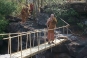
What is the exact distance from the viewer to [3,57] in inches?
412

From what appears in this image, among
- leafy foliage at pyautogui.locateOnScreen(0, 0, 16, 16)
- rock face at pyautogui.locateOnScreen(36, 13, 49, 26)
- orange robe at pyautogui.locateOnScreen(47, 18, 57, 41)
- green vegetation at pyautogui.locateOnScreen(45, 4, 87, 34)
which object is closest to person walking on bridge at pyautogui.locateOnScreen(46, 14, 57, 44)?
orange robe at pyautogui.locateOnScreen(47, 18, 57, 41)

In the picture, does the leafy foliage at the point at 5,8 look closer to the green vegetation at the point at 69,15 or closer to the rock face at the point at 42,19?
the rock face at the point at 42,19

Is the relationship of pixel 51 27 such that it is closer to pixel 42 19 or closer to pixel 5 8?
pixel 42 19

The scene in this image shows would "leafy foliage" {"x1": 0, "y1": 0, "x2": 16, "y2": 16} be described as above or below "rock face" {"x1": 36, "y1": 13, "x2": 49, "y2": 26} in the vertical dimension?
above

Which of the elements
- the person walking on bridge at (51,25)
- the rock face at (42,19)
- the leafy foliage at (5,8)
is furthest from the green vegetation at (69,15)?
the person walking on bridge at (51,25)

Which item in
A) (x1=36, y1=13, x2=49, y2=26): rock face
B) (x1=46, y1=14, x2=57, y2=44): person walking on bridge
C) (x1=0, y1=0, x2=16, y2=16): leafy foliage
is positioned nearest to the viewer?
(x1=46, y1=14, x2=57, y2=44): person walking on bridge

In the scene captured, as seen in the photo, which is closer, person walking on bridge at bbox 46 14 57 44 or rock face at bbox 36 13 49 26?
person walking on bridge at bbox 46 14 57 44

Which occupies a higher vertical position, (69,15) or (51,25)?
(51,25)

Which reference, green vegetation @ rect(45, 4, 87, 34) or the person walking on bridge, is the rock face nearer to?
green vegetation @ rect(45, 4, 87, 34)

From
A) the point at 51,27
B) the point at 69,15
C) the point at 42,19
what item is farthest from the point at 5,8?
→ the point at 51,27

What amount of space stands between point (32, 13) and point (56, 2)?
3740 millimetres

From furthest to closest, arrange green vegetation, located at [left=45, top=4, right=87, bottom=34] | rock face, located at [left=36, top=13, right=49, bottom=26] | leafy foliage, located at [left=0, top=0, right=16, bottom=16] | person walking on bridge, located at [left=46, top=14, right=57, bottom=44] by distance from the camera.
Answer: leafy foliage, located at [left=0, top=0, right=16, bottom=16], rock face, located at [left=36, top=13, right=49, bottom=26], green vegetation, located at [left=45, top=4, right=87, bottom=34], person walking on bridge, located at [left=46, top=14, right=57, bottom=44]

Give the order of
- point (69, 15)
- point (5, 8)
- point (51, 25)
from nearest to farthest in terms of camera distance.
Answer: point (51, 25)
point (69, 15)
point (5, 8)

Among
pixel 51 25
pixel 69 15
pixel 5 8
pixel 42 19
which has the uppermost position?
pixel 5 8
